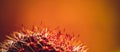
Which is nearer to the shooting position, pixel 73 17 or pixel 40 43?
pixel 40 43

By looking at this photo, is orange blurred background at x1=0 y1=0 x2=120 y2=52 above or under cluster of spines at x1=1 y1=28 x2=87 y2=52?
above

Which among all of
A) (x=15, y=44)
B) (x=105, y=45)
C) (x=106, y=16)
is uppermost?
(x=106, y=16)

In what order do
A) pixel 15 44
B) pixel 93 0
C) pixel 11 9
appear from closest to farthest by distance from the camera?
pixel 15 44 < pixel 11 9 < pixel 93 0

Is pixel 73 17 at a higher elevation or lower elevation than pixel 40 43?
higher

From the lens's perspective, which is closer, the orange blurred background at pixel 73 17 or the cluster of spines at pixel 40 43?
the cluster of spines at pixel 40 43

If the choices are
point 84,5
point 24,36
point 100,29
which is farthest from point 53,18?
point 24,36

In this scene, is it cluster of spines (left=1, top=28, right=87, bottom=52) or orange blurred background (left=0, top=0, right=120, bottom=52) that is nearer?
cluster of spines (left=1, top=28, right=87, bottom=52)

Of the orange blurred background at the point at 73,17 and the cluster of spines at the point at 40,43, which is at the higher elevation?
the orange blurred background at the point at 73,17

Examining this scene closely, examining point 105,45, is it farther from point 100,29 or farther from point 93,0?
point 93,0
